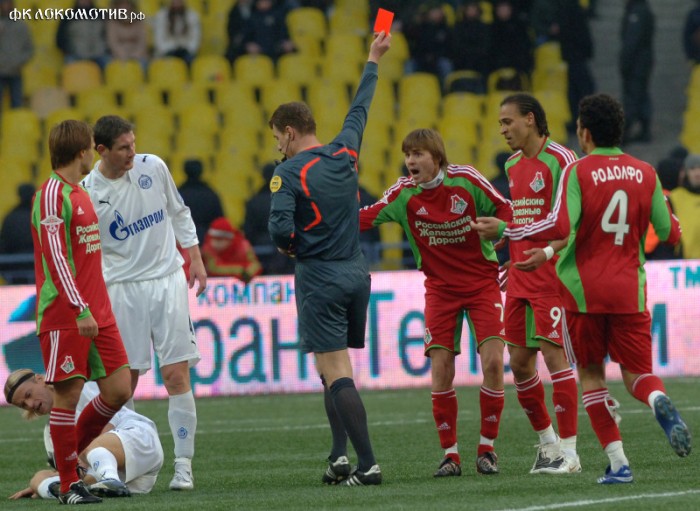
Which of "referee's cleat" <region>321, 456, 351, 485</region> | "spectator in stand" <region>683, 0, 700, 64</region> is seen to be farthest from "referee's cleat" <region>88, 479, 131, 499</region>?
"spectator in stand" <region>683, 0, 700, 64</region>

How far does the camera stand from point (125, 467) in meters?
8.30

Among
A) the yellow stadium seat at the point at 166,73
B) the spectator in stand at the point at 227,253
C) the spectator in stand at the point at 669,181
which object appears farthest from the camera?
the yellow stadium seat at the point at 166,73

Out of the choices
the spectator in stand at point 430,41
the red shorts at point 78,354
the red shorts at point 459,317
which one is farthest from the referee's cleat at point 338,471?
the spectator in stand at point 430,41

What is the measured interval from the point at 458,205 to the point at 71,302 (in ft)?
7.88

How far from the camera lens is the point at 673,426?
23.2 ft

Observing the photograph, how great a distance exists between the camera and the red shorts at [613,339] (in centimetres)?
748

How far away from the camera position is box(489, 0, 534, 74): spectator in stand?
67.1ft

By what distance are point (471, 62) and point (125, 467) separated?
13.5 metres

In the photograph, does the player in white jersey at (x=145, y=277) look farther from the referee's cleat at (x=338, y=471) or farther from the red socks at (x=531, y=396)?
the red socks at (x=531, y=396)

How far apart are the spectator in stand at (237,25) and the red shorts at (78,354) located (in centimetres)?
1387

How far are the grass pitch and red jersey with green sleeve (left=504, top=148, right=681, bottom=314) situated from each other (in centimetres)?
97

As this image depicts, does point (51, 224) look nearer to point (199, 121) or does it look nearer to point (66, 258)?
point (66, 258)

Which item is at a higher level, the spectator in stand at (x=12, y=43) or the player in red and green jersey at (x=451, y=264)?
the spectator in stand at (x=12, y=43)

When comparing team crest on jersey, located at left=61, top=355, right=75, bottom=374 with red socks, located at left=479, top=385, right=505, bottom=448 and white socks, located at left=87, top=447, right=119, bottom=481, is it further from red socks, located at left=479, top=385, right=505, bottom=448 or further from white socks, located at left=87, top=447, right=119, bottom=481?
red socks, located at left=479, top=385, right=505, bottom=448
